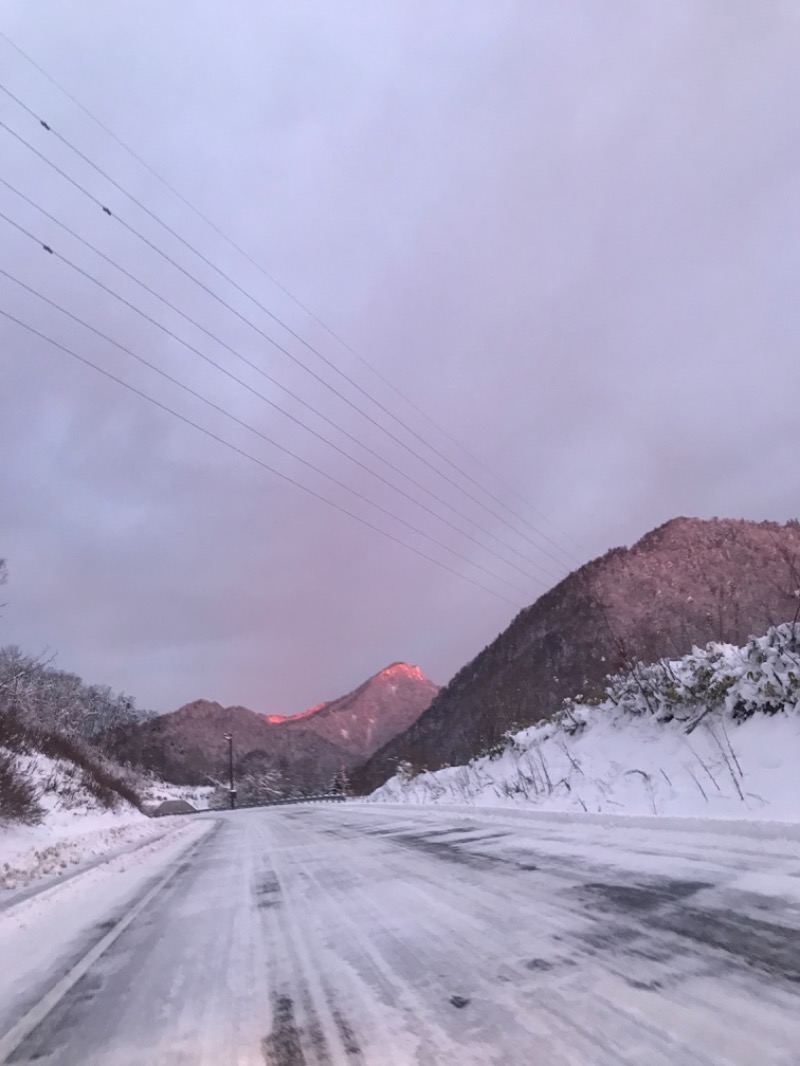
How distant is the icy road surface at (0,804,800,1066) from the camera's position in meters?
2.34

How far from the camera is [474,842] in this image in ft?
24.8

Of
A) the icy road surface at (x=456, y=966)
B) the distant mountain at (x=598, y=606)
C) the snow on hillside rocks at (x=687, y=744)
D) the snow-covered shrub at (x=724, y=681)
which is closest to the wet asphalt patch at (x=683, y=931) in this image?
the icy road surface at (x=456, y=966)

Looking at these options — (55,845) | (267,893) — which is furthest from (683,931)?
(55,845)

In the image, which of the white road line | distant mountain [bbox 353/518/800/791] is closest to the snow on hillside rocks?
the white road line

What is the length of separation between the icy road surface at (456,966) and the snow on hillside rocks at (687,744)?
5.96ft

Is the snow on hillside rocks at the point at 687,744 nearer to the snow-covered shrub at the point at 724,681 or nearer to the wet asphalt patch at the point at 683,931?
the snow-covered shrub at the point at 724,681

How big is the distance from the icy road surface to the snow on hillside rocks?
182cm

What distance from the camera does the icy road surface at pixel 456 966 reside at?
92.0 inches

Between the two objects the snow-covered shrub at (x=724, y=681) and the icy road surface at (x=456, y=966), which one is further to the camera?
the snow-covered shrub at (x=724, y=681)

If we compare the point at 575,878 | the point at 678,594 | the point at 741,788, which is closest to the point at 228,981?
the point at 575,878

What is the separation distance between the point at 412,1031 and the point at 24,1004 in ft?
8.15

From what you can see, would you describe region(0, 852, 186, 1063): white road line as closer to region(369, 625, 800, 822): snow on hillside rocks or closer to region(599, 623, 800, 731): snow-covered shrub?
region(369, 625, 800, 822): snow on hillside rocks

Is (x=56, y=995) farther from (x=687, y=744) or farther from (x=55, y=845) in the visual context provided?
(x=55, y=845)

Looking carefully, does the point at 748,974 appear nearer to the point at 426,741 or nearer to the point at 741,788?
the point at 741,788
